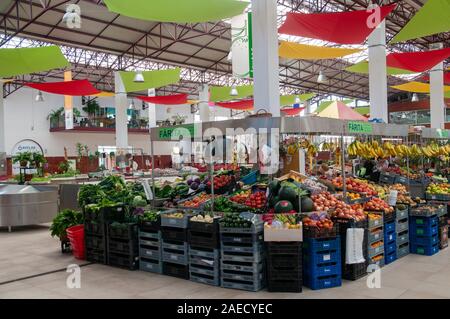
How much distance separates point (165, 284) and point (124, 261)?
974 millimetres

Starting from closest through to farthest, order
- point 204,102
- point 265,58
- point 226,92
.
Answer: point 265,58 → point 226,92 → point 204,102

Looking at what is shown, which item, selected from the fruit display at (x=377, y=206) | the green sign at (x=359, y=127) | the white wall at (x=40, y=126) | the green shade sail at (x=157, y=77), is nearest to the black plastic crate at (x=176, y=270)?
the fruit display at (x=377, y=206)

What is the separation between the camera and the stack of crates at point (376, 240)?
17.6 ft

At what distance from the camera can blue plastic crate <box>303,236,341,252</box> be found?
4.76m

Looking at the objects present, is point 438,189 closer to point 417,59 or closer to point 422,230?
point 422,230

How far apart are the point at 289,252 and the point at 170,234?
1601mm

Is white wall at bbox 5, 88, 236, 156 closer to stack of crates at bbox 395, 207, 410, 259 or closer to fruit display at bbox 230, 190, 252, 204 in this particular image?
fruit display at bbox 230, 190, 252, 204

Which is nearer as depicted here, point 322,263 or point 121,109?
point 322,263

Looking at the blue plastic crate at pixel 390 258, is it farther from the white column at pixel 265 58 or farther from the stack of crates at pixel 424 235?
the white column at pixel 265 58

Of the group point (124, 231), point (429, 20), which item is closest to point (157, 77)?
point (429, 20)

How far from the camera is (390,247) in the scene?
231 inches

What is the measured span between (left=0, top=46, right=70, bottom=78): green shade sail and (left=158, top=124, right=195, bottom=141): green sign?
5.85 meters

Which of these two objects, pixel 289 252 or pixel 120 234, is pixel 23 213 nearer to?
pixel 120 234

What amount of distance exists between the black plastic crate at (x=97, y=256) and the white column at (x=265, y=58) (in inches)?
141
